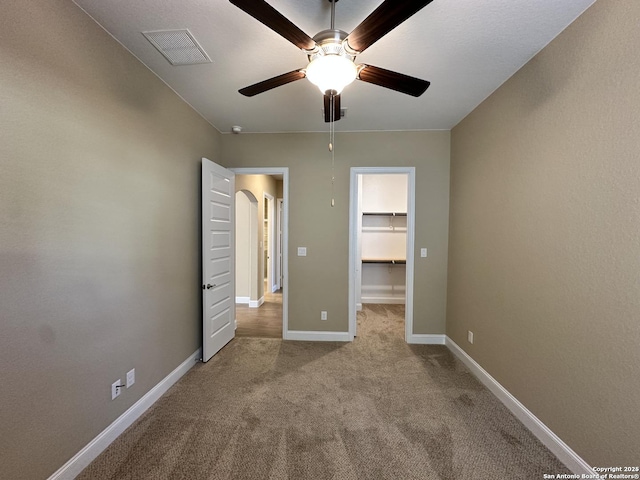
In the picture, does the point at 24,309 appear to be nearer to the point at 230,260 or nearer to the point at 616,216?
the point at 230,260

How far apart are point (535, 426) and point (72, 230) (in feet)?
10.3

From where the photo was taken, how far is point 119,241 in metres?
1.76

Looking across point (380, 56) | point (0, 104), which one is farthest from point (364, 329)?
point (0, 104)

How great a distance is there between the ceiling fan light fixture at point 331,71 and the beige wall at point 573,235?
4.29 feet

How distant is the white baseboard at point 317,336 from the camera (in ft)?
10.9

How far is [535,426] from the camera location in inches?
70.1

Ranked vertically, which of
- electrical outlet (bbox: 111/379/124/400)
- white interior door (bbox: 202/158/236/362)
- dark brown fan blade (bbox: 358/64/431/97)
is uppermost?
dark brown fan blade (bbox: 358/64/431/97)

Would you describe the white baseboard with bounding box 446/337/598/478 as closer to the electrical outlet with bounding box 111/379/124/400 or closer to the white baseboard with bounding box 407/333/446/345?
the white baseboard with bounding box 407/333/446/345

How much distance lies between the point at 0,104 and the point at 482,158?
3215 mm

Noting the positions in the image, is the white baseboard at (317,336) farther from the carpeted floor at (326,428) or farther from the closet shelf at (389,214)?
the closet shelf at (389,214)

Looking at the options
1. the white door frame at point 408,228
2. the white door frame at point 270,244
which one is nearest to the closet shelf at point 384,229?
the white door frame at point 408,228

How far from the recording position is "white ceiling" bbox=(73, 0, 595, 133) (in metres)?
1.45

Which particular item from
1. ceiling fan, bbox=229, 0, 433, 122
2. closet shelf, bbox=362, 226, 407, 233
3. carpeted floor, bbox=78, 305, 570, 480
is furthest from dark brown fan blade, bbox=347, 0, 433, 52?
closet shelf, bbox=362, 226, 407, 233

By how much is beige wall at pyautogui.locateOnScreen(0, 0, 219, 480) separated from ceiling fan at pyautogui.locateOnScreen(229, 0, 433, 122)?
0.95m
